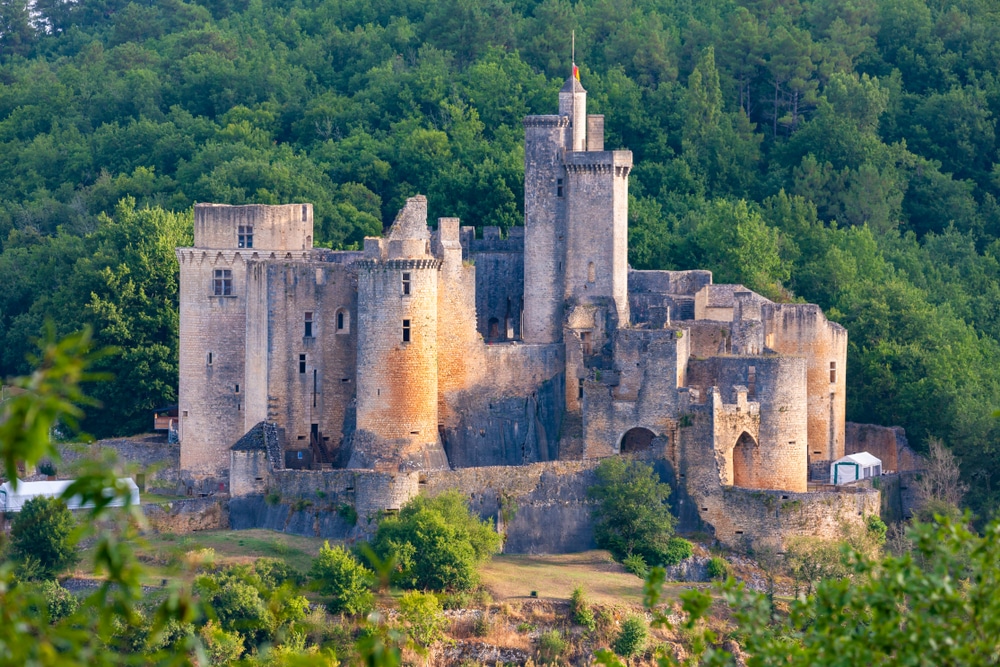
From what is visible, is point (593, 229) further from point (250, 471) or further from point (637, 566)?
point (250, 471)

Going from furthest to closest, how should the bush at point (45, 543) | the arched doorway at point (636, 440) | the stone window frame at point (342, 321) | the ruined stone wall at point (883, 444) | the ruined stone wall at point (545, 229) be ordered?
the ruined stone wall at point (883, 444) < the ruined stone wall at point (545, 229) < the stone window frame at point (342, 321) < the arched doorway at point (636, 440) < the bush at point (45, 543)

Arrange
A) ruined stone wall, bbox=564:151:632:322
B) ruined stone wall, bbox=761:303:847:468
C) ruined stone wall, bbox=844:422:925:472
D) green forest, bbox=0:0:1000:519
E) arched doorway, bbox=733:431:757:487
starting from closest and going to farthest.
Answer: arched doorway, bbox=733:431:757:487 → ruined stone wall, bbox=761:303:847:468 → ruined stone wall, bbox=564:151:632:322 → ruined stone wall, bbox=844:422:925:472 → green forest, bbox=0:0:1000:519

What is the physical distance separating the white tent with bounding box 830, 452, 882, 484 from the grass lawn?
6073mm

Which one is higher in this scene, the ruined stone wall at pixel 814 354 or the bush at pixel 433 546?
the ruined stone wall at pixel 814 354

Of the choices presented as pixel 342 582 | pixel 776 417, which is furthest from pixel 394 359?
pixel 776 417

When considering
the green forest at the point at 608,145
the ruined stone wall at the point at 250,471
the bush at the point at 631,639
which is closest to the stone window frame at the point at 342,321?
the ruined stone wall at the point at 250,471

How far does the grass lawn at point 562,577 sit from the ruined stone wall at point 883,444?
8487 millimetres

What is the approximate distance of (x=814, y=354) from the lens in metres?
45.0

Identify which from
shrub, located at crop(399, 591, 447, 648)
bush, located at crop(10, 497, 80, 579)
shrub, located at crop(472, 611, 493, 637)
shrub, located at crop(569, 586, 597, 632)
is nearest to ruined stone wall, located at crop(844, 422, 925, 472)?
shrub, located at crop(569, 586, 597, 632)

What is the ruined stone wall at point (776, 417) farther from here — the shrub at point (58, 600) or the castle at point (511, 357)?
the shrub at point (58, 600)

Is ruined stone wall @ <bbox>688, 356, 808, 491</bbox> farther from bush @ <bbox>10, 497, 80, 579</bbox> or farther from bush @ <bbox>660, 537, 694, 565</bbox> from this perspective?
bush @ <bbox>10, 497, 80, 579</bbox>

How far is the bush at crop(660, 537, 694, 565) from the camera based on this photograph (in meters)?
40.1

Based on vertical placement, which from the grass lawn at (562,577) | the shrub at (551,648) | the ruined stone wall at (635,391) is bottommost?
the shrub at (551,648)

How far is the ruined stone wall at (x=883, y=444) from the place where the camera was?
46.3 m
